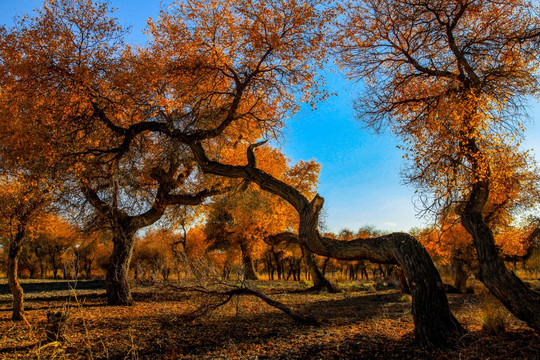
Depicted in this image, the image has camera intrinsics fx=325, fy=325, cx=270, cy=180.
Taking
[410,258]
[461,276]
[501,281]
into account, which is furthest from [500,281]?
[461,276]

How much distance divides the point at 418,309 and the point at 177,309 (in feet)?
24.9

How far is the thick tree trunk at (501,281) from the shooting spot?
6015 mm

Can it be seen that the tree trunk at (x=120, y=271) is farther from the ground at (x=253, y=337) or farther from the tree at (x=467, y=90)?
the tree at (x=467, y=90)

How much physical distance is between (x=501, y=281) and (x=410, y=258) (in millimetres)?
2004

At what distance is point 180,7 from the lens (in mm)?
8883

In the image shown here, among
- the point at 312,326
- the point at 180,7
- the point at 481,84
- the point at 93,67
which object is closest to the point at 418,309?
the point at 312,326

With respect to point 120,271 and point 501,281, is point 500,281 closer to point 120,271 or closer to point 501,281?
point 501,281

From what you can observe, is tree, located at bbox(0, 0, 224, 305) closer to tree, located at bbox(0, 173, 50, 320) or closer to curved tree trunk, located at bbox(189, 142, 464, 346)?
tree, located at bbox(0, 173, 50, 320)

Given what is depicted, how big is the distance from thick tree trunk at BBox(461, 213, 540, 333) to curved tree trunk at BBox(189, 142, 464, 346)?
1247mm

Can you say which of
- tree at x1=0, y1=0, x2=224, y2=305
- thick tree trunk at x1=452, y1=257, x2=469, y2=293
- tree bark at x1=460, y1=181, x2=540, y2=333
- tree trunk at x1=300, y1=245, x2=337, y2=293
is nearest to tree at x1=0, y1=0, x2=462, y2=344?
tree at x1=0, y1=0, x2=224, y2=305

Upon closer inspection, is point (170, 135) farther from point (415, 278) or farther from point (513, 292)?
point (513, 292)

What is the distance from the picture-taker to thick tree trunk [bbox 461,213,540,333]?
6.02 meters

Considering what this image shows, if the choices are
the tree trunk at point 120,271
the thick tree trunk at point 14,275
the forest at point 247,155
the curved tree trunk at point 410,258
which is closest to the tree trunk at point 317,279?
the forest at point 247,155

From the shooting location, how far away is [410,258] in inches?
245
